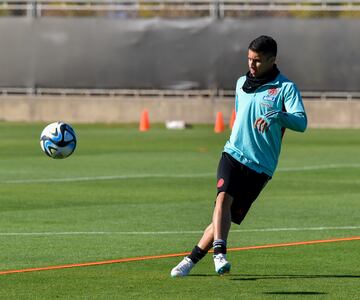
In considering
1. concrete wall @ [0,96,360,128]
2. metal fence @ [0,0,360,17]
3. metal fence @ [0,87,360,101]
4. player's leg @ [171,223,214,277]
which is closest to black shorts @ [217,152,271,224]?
player's leg @ [171,223,214,277]

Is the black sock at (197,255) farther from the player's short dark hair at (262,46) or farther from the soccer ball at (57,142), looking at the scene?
the soccer ball at (57,142)

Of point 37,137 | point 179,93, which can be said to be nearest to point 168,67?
point 179,93

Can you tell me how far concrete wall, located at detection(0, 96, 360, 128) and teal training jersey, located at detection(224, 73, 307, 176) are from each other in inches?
1033

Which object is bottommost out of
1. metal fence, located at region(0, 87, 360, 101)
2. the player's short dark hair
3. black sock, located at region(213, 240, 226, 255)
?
black sock, located at region(213, 240, 226, 255)

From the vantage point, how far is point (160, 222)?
16.2m

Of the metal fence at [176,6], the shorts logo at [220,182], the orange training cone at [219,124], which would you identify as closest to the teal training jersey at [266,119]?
the shorts logo at [220,182]

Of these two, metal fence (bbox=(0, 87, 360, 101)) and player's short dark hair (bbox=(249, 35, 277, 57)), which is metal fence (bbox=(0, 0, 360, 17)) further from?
player's short dark hair (bbox=(249, 35, 277, 57))

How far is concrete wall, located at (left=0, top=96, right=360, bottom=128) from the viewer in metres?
37.9

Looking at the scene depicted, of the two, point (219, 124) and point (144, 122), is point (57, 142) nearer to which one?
point (219, 124)

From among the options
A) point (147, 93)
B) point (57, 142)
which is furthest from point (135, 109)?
point (57, 142)

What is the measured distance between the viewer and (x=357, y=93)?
3825 cm

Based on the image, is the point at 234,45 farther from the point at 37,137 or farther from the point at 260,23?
the point at 37,137

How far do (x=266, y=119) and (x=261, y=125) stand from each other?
0.22 ft

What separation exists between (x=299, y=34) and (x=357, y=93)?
2.47 metres
